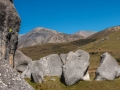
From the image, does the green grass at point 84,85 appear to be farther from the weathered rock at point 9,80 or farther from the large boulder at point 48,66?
the weathered rock at point 9,80

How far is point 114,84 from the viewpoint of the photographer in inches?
1534

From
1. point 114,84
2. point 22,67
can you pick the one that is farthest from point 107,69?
point 22,67

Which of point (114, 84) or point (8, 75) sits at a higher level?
point (8, 75)

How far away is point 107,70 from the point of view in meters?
42.6

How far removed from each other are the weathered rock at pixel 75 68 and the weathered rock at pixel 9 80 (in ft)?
82.5

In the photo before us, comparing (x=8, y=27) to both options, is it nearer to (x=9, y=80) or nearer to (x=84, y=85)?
(x=84, y=85)

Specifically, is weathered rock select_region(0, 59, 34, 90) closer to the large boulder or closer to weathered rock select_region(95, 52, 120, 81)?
the large boulder

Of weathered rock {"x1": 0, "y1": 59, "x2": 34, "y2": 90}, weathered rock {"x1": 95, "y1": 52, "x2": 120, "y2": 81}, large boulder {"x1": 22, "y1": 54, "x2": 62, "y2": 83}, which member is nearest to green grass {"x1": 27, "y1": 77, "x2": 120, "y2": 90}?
weathered rock {"x1": 95, "y1": 52, "x2": 120, "y2": 81}

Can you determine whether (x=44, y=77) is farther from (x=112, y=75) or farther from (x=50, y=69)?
(x=112, y=75)

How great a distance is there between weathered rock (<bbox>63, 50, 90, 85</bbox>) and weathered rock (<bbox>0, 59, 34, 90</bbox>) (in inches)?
990

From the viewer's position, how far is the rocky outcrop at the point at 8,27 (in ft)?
128

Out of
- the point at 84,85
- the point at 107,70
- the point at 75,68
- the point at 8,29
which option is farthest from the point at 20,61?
the point at 84,85

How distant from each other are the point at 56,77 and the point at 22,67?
66.3ft

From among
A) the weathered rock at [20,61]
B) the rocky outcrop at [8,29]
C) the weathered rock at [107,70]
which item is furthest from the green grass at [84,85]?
the weathered rock at [20,61]
